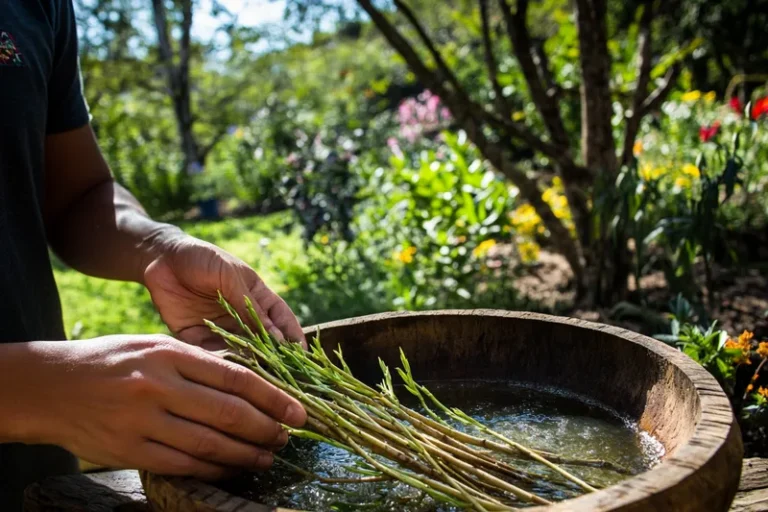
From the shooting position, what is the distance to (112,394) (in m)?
0.85

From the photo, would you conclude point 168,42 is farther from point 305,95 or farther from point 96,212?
point 96,212

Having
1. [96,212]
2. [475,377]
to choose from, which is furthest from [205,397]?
[96,212]

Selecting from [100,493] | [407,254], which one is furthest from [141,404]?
[407,254]

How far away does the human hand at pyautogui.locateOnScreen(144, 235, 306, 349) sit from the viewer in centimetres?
129

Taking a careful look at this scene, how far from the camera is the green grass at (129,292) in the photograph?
15.8 ft

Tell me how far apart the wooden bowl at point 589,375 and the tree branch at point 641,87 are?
1.94m

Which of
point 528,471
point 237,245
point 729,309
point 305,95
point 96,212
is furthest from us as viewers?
point 305,95

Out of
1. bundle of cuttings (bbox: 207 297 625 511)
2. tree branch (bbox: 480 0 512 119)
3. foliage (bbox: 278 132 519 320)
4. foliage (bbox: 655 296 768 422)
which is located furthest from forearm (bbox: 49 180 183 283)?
tree branch (bbox: 480 0 512 119)

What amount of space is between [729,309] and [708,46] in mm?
6267

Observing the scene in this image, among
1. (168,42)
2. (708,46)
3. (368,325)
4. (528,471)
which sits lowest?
(528,471)

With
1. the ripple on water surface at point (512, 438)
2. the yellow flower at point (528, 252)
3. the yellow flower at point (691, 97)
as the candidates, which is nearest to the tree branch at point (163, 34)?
the yellow flower at point (691, 97)

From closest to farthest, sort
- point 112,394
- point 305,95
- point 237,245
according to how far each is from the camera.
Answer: point 112,394 → point 237,245 → point 305,95

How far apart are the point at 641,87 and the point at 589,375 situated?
2.36 metres

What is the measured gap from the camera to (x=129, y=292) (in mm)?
6281
